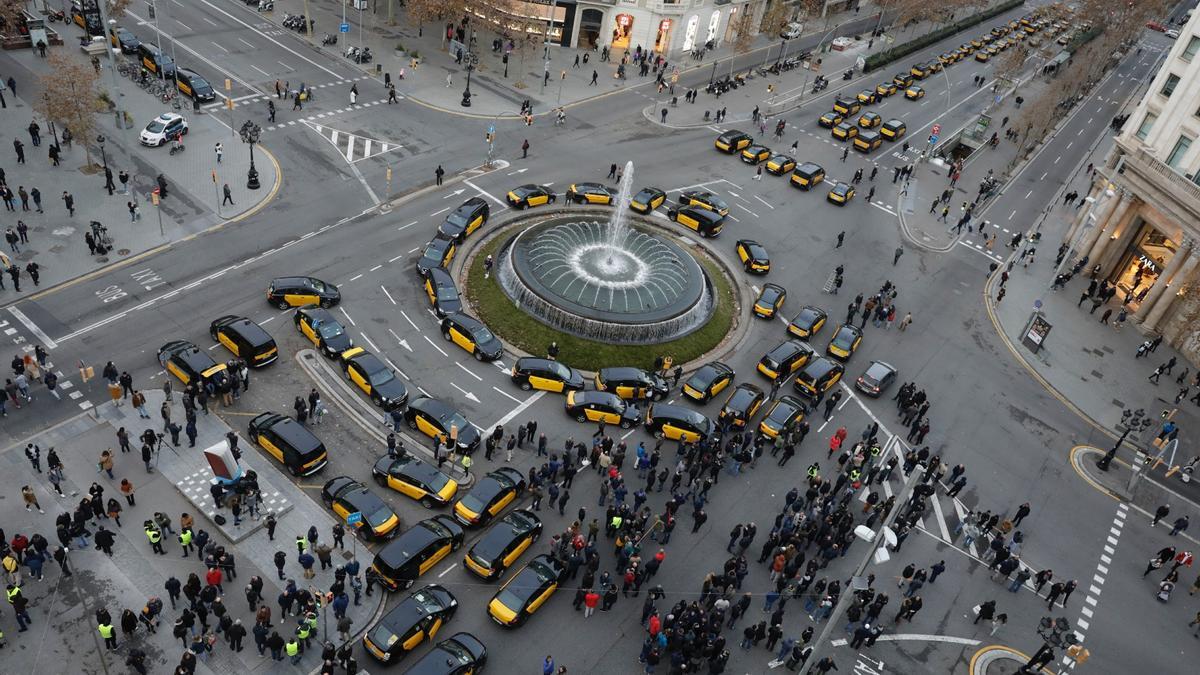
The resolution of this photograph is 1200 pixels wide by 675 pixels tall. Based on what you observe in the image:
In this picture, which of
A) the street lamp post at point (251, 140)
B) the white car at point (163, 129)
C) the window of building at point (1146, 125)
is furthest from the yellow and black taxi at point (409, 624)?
the window of building at point (1146, 125)

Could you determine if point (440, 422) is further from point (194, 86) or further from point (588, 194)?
point (194, 86)

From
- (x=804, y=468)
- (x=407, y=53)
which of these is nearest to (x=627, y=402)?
(x=804, y=468)

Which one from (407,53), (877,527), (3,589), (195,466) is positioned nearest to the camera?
(3,589)

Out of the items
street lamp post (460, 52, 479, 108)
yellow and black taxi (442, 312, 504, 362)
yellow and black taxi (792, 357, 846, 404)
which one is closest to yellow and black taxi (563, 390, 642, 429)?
yellow and black taxi (442, 312, 504, 362)

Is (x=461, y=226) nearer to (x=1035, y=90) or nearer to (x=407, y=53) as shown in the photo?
(x=407, y=53)

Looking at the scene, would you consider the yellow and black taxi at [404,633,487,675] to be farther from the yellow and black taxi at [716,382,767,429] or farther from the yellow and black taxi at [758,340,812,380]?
the yellow and black taxi at [758,340,812,380]

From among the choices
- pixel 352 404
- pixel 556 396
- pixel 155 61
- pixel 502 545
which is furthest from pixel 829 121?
pixel 502 545

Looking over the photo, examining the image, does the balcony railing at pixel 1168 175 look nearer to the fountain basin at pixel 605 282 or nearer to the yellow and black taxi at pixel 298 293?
the fountain basin at pixel 605 282
